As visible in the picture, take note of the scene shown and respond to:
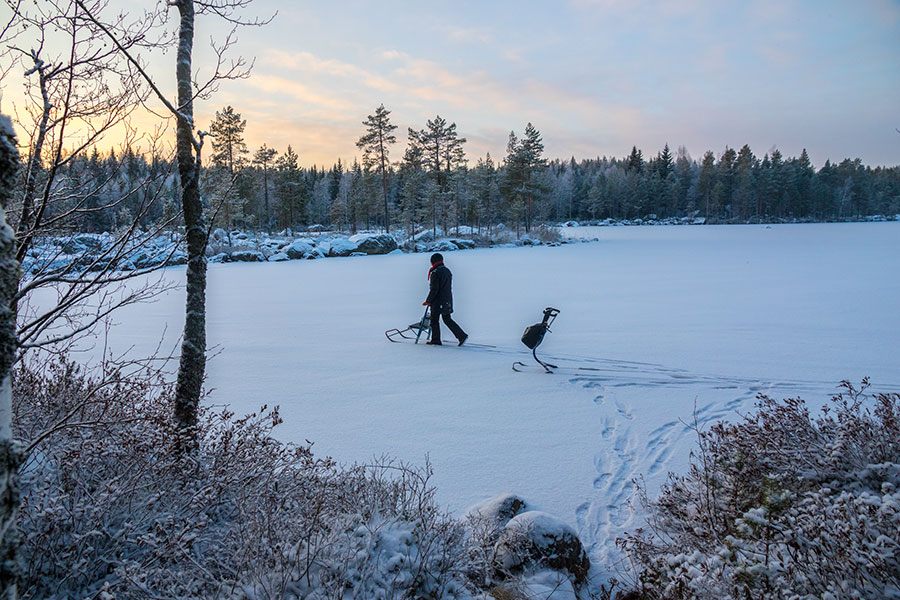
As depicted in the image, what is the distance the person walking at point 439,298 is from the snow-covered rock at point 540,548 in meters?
6.13

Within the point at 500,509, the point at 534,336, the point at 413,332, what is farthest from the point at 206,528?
the point at 413,332

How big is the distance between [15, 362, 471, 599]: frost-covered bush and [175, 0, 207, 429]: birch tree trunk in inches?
16.4

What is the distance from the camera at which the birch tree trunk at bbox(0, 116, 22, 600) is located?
100cm

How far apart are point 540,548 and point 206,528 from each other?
210 centimetres

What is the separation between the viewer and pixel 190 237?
401cm

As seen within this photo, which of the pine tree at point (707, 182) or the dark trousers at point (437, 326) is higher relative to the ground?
the pine tree at point (707, 182)

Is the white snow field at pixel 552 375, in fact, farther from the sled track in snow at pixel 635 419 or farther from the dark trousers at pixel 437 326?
the dark trousers at pixel 437 326

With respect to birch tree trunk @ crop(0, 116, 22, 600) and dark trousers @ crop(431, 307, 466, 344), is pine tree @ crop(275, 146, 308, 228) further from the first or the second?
birch tree trunk @ crop(0, 116, 22, 600)

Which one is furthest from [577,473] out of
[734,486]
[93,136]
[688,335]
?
[688,335]

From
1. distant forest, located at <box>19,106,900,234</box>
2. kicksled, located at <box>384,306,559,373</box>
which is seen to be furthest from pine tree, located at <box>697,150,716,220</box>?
kicksled, located at <box>384,306,559,373</box>

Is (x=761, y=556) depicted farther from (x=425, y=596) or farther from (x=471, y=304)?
(x=471, y=304)

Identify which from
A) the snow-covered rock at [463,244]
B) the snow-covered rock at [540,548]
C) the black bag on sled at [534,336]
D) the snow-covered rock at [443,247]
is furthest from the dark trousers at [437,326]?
the snow-covered rock at [463,244]

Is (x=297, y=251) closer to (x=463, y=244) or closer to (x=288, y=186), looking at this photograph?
(x=463, y=244)

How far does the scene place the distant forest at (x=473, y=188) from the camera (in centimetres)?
3734
